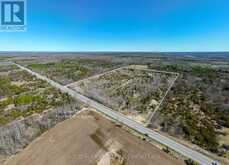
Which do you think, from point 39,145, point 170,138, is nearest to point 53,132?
point 39,145

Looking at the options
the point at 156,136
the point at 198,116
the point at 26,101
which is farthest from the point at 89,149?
the point at 26,101

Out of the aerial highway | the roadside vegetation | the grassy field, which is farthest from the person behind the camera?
the roadside vegetation

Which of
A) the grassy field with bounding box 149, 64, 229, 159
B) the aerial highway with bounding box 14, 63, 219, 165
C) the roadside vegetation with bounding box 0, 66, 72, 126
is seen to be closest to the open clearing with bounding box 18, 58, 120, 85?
the roadside vegetation with bounding box 0, 66, 72, 126

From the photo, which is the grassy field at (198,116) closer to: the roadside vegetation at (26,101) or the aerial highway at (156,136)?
the aerial highway at (156,136)

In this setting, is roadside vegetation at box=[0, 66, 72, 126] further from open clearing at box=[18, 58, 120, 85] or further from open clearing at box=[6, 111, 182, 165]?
open clearing at box=[18, 58, 120, 85]

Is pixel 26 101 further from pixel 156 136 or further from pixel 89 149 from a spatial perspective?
pixel 156 136

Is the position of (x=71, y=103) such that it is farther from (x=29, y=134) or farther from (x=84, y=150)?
(x=84, y=150)

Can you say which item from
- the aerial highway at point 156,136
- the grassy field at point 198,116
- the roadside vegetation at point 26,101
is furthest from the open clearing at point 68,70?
the grassy field at point 198,116

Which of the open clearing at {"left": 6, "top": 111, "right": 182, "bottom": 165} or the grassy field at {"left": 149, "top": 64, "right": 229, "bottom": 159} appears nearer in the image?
the open clearing at {"left": 6, "top": 111, "right": 182, "bottom": 165}
